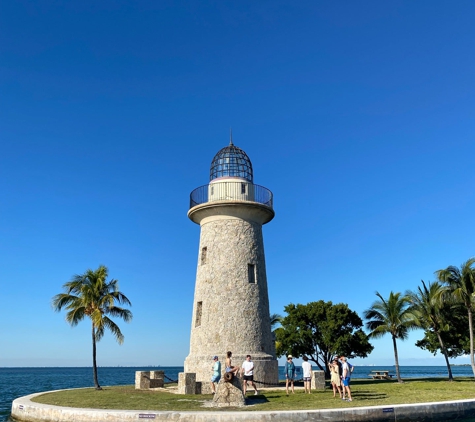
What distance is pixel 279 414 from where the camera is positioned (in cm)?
1231

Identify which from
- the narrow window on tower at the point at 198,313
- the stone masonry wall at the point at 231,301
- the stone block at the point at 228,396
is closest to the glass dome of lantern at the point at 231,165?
the stone masonry wall at the point at 231,301

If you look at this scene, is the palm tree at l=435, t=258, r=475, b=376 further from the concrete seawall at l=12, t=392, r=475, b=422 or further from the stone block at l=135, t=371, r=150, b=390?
the stone block at l=135, t=371, r=150, b=390

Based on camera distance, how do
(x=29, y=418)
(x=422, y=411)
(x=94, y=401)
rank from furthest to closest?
(x=94, y=401)
(x=29, y=418)
(x=422, y=411)

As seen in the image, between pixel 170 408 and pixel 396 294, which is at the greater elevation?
pixel 396 294

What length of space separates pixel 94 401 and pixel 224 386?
4.98m

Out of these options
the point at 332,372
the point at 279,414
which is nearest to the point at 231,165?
the point at 332,372

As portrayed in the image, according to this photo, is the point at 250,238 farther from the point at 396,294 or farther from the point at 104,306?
the point at 396,294

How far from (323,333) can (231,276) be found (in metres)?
10.1

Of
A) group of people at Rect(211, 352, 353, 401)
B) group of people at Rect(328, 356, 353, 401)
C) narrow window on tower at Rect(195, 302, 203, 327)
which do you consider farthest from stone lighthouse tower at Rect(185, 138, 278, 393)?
group of people at Rect(328, 356, 353, 401)

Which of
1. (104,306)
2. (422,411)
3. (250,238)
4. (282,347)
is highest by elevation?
(250,238)

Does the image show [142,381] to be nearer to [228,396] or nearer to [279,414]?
[228,396]

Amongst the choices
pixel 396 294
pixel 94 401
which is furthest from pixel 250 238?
pixel 396 294

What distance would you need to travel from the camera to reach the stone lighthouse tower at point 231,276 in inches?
845

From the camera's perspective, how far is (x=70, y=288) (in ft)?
82.5
